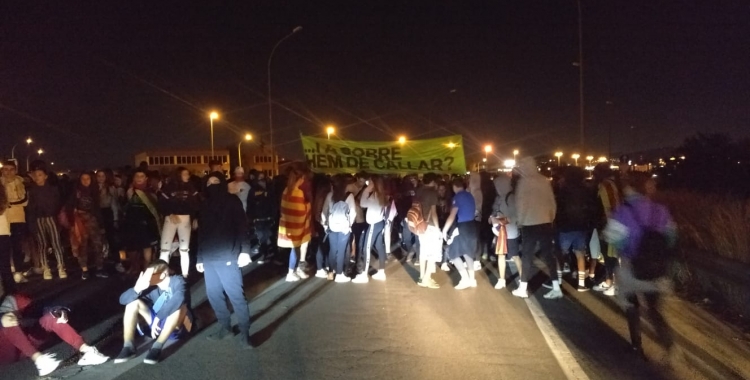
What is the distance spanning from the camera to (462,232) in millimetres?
9953

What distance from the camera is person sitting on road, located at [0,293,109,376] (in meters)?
6.09

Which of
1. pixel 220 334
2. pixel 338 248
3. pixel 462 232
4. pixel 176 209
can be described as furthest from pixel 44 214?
pixel 462 232

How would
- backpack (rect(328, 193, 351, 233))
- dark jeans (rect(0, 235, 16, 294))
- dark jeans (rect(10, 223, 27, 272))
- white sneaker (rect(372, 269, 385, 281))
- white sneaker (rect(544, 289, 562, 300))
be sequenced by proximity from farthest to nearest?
1. white sneaker (rect(372, 269, 385, 281))
2. dark jeans (rect(10, 223, 27, 272))
3. backpack (rect(328, 193, 351, 233))
4. white sneaker (rect(544, 289, 562, 300))
5. dark jeans (rect(0, 235, 16, 294))

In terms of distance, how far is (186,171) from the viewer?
10.4 m

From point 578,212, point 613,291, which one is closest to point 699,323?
point 613,291

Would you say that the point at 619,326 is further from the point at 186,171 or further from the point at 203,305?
the point at 186,171

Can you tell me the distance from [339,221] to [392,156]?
389 cm

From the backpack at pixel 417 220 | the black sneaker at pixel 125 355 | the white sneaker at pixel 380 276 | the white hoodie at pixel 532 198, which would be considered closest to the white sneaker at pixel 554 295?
the white hoodie at pixel 532 198

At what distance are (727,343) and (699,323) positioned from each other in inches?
34.2

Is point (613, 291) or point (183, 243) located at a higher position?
point (183, 243)

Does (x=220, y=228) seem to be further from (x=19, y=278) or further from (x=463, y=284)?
(x=19, y=278)

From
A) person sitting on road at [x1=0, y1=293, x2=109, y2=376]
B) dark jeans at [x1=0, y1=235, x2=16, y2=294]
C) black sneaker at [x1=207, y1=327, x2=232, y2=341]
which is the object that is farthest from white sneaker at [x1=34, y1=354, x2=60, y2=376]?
dark jeans at [x1=0, y1=235, x2=16, y2=294]

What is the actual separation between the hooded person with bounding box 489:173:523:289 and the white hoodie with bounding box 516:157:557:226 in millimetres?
1036

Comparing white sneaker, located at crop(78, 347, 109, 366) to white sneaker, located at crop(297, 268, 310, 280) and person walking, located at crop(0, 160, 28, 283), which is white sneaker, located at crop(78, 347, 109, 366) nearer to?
person walking, located at crop(0, 160, 28, 283)
